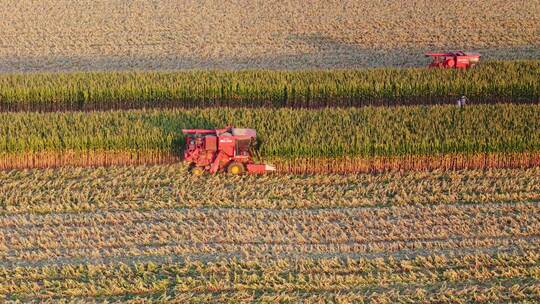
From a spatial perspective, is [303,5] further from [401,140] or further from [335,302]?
[335,302]

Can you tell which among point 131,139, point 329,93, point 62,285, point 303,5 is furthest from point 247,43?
point 62,285

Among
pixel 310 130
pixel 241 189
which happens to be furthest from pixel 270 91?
pixel 241 189

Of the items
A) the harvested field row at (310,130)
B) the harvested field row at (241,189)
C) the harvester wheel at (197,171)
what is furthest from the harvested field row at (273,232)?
the harvested field row at (310,130)

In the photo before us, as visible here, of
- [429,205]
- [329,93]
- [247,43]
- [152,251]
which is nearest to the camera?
[152,251]

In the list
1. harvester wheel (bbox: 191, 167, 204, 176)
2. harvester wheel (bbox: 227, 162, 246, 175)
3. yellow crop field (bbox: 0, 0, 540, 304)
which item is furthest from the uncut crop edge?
harvester wheel (bbox: 191, 167, 204, 176)

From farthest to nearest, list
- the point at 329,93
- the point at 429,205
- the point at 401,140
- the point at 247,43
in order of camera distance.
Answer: the point at 247,43
the point at 329,93
the point at 401,140
the point at 429,205

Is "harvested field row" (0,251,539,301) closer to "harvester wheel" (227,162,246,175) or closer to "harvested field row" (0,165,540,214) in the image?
"harvested field row" (0,165,540,214)
